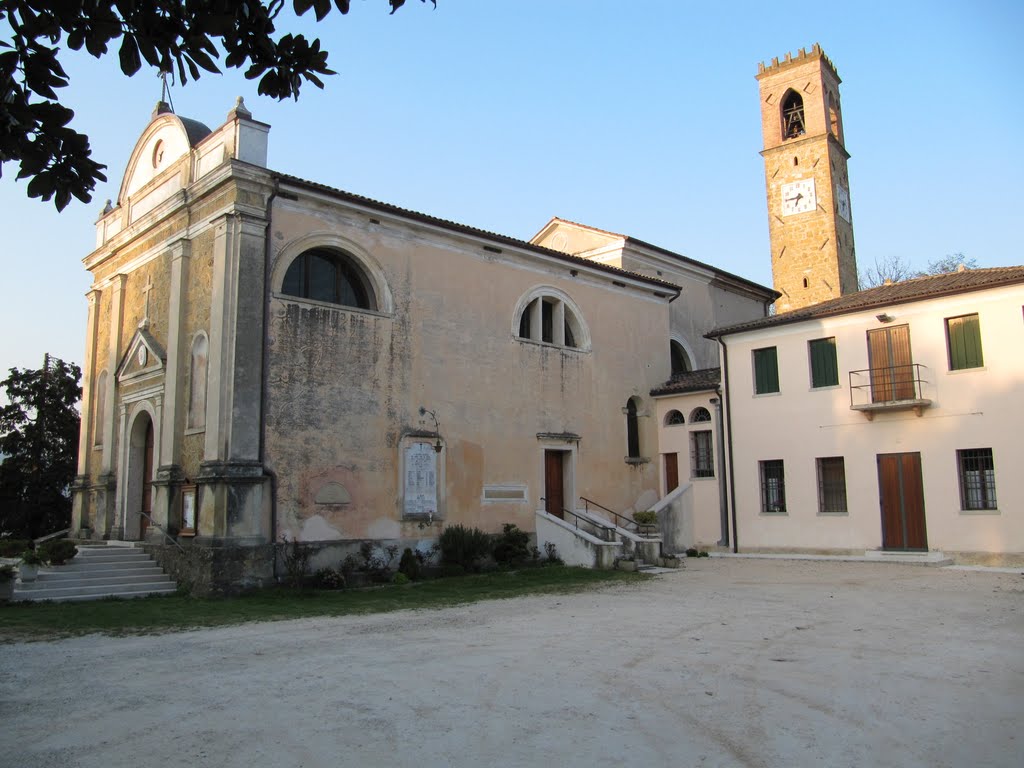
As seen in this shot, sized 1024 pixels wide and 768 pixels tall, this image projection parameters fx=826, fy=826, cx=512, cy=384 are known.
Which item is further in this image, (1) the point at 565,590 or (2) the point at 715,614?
(1) the point at 565,590

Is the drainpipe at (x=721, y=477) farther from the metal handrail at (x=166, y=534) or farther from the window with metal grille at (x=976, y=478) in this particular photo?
the metal handrail at (x=166, y=534)

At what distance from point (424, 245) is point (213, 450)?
6.99 meters

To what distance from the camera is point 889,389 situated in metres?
19.7

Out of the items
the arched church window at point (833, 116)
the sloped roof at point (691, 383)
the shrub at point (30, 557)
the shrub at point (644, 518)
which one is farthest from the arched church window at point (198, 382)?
the arched church window at point (833, 116)

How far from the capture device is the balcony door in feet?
63.9

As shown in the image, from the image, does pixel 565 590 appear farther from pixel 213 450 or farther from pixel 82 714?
pixel 82 714

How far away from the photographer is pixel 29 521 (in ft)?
81.9

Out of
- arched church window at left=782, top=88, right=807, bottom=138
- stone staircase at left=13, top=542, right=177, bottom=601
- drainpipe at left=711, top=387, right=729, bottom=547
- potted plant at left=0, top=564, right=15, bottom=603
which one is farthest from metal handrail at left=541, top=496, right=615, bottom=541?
arched church window at left=782, top=88, right=807, bottom=138

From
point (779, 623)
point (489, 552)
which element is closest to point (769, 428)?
point (489, 552)

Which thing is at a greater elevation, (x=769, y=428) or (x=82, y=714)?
(x=769, y=428)

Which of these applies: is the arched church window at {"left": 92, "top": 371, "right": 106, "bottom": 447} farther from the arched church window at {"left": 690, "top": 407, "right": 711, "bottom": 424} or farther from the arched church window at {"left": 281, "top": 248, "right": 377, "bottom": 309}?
the arched church window at {"left": 690, "top": 407, "right": 711, "bottom": 424}

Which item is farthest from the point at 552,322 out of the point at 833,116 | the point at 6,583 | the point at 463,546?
the point at 833,116

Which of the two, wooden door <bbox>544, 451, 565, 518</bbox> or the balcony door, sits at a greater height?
the balcony door

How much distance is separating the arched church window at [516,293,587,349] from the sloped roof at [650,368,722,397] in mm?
3083
